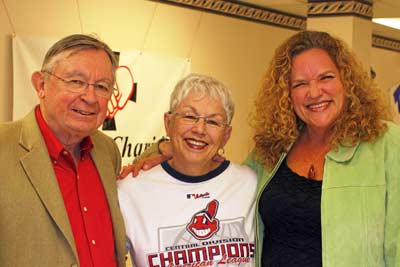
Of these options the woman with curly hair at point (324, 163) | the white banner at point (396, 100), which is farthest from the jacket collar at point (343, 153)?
the white banner at point (396, 100)

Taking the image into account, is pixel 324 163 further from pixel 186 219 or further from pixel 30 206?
pixel 30 206

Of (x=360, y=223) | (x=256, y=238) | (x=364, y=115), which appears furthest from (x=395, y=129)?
(x=256, y=238)

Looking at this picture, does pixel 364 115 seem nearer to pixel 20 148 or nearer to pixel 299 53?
pixel 299 53

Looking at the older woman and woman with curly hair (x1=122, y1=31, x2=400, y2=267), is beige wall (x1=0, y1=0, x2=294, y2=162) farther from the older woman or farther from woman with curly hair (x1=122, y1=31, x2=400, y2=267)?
the older woman

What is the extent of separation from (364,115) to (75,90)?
0.99 metres

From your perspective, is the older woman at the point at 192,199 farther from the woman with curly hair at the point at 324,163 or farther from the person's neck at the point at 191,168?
the woman with curly hair at the point at 324,163

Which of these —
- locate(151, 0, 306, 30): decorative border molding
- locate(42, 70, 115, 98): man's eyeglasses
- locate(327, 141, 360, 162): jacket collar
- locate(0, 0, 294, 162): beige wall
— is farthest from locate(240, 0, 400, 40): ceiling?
locate(42, 70, 115, 98): man's eyeglasses

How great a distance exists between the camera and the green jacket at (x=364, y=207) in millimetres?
1974

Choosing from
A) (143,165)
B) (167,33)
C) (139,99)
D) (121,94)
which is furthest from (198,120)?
(167,33)

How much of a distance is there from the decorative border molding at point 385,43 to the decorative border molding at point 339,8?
10.8 ft

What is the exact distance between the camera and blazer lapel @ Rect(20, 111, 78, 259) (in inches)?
69.4

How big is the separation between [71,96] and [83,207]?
1.15 feet

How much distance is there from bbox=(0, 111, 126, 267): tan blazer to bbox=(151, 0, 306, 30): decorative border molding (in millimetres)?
3676

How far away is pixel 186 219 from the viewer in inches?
81.8
